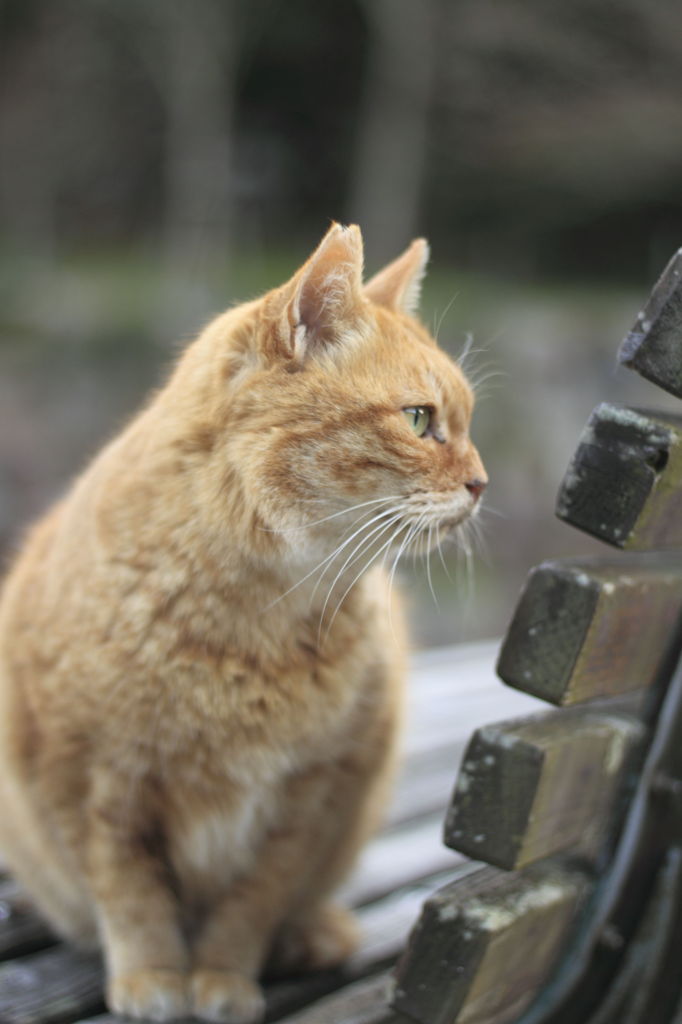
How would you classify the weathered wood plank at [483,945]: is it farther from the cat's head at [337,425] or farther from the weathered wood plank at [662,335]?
the weathered wood plank at [662,335]

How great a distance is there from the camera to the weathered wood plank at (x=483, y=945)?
117cm

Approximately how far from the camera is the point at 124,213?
9.40 metres

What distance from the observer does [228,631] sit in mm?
1522

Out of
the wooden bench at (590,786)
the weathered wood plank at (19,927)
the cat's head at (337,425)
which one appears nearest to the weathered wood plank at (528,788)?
the wooden bench at (590,786)

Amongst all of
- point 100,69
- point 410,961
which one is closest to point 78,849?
point 410,961

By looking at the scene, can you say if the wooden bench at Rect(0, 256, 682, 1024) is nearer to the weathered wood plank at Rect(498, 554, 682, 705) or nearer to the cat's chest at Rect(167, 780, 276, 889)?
the weathered wood plank at Rect(498, 554, 682, 705)

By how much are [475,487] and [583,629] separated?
19.0 inches

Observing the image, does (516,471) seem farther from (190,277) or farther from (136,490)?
(136,490)

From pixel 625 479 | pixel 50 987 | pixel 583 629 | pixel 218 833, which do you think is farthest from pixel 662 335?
pixel 50 987

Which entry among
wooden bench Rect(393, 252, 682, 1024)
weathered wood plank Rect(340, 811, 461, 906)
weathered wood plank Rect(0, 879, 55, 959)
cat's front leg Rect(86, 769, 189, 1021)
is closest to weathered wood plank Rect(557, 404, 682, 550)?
wooden bench Rect(393, 252, 682, 1024)

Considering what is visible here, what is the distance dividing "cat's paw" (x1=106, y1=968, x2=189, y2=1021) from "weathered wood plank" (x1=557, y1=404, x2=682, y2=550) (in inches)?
37.9

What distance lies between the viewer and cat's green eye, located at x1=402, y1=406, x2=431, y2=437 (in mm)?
1522

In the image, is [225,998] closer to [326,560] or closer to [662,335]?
[326,560]

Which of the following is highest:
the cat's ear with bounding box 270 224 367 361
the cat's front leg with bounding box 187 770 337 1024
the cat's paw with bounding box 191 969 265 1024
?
the cat's ear with bounding box 270 224 367 361
